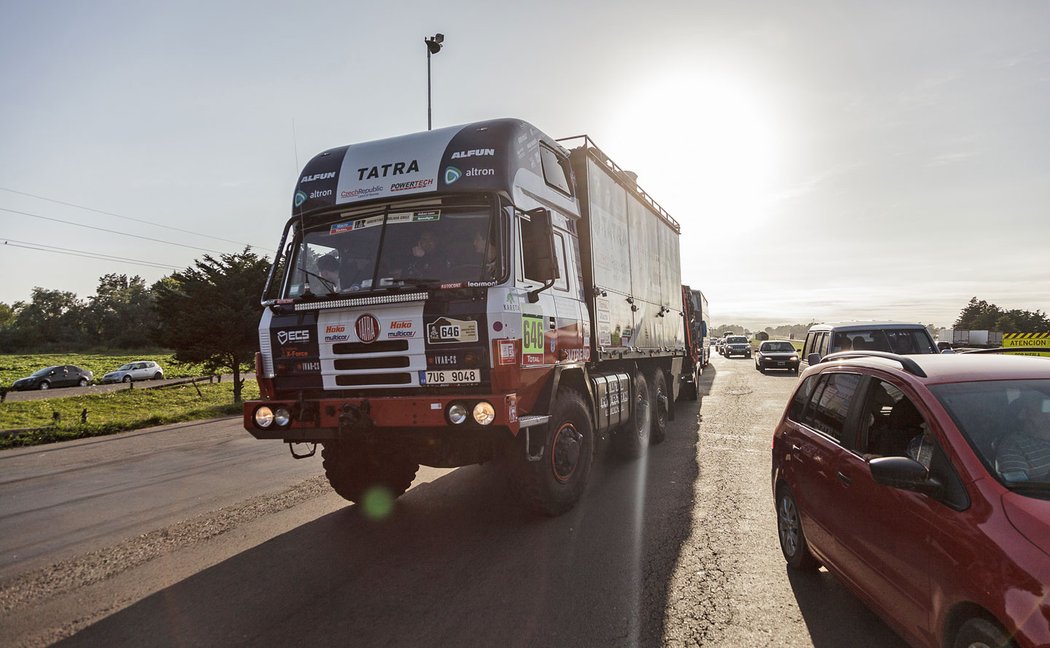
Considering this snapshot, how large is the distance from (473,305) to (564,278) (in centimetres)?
166

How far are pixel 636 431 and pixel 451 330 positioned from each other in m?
4.57

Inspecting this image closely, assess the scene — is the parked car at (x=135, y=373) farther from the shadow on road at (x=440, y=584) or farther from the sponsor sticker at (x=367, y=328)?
the sponsor sticker at (x=367, y=328)

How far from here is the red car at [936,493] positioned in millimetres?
2227

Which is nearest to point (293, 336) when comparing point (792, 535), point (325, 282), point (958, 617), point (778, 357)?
point (325, 282)

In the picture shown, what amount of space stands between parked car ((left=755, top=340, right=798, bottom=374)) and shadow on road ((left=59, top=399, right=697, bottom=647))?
80.0ft

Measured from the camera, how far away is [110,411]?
69.9 ft

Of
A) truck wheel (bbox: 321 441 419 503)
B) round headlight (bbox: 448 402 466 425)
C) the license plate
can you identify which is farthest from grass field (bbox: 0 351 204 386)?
round headlight (bbox: 448 402 466 425)

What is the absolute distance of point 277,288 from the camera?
19.0ft

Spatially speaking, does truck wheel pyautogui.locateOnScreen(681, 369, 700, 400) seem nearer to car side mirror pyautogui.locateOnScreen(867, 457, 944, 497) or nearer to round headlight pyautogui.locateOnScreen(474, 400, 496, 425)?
round headlight pyautogui.locateOnScreen(474, 400, 496, 425)

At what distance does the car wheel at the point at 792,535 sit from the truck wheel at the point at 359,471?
3656 mm

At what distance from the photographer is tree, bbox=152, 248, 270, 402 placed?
61.7 ft

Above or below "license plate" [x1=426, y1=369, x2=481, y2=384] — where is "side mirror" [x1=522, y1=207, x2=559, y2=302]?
above

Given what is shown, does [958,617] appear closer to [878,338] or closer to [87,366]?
[878,338]

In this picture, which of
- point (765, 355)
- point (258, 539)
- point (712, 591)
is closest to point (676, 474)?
point (712, 591)
